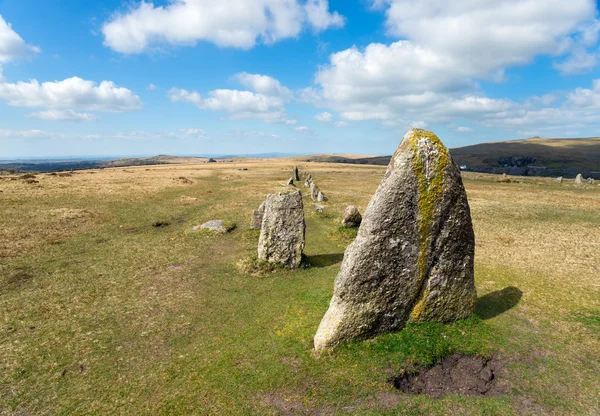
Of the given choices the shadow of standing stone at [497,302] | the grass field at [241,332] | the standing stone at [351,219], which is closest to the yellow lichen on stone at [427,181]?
the grass field at [241,332]

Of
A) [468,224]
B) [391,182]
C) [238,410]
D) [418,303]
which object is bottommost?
[238,410]

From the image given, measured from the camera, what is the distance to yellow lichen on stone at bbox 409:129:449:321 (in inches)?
361

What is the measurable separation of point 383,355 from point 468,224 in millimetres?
4496

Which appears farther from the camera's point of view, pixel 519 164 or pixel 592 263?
pixel 519 164

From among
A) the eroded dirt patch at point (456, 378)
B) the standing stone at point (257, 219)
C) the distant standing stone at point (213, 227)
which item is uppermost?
the standing stone at point (257, 219)

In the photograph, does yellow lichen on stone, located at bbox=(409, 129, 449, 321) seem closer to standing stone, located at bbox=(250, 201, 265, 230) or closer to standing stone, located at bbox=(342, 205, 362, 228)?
standing stone, located at bbox=(342, 205, 362, 228)

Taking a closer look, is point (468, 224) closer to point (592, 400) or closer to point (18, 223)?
point (592, 400)

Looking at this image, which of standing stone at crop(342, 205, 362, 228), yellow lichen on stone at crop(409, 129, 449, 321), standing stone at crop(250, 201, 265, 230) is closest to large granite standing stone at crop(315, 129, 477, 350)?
yellow lichen on stone at crop(409, 129, 449, 321)

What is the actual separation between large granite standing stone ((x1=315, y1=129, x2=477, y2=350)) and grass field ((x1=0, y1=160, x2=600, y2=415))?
0.65m

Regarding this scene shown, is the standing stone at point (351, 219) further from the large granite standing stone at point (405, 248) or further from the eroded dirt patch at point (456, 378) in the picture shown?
the eroded dirt patch at point (456, 378)

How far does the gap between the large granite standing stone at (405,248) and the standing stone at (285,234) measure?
267 inches

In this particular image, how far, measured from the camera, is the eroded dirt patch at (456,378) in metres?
8.02

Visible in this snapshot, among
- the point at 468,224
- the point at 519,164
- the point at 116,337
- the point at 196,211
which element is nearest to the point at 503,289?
the point at 468,224

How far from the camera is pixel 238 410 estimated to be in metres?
7.61
